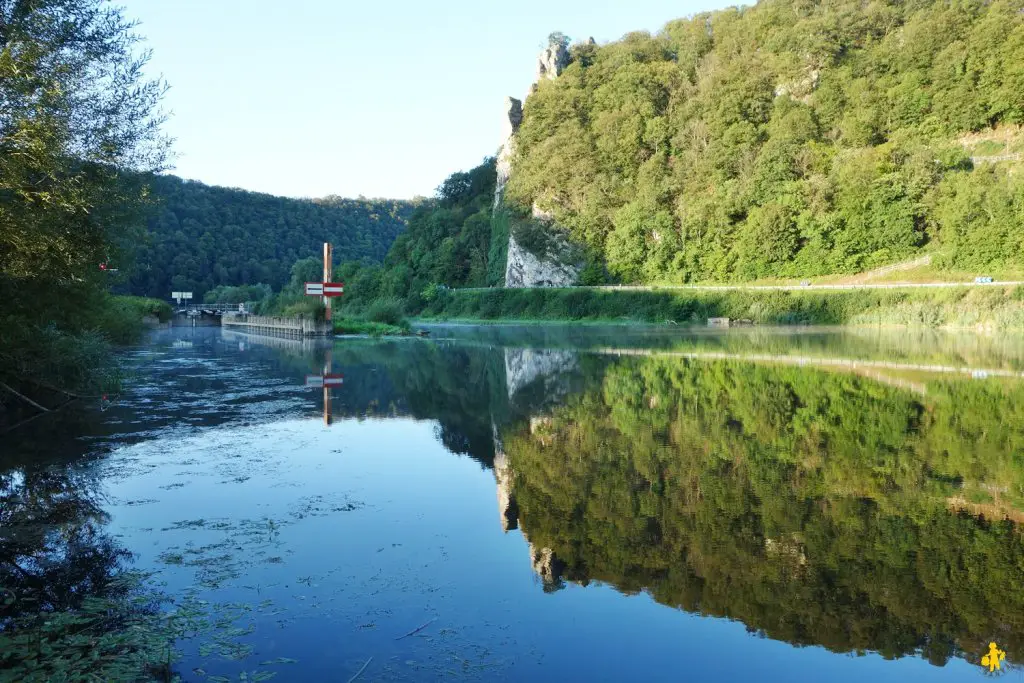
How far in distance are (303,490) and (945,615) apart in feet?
22.5

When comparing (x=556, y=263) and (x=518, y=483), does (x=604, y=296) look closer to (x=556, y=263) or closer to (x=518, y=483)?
(x=556, y=263)

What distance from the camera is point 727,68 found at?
81.1m

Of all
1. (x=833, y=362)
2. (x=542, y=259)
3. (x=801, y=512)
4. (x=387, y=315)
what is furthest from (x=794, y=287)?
(x=801, y=512)

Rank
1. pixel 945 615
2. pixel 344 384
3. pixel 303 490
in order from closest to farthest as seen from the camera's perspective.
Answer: pixel 945 615 → pixel 303 490 → pixel 344 384

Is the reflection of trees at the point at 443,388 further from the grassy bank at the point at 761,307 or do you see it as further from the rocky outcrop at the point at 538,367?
the grassy bank at the point at 761,307

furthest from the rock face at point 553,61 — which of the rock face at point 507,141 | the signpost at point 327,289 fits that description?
the signpost at point 327,289

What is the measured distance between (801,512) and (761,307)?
50873mm

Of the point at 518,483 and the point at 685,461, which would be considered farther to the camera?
the point at 685,461

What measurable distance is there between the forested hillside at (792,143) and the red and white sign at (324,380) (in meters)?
48.0

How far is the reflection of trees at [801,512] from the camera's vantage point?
5.65 m

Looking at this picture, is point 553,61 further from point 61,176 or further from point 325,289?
point 61,176

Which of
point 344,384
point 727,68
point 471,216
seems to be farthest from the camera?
point 471,216

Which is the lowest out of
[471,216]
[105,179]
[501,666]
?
[501,666]

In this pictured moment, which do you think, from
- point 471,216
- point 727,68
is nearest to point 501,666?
point 727,68
